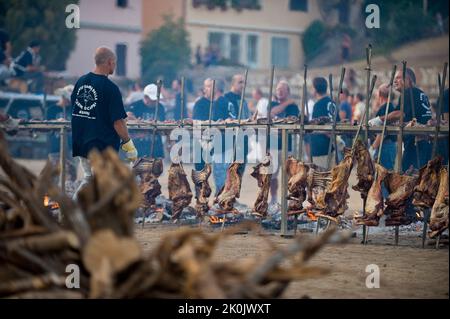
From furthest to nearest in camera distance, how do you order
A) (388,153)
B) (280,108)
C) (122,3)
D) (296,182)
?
(122,3)
(280,108)
(388,153)
(296,182)

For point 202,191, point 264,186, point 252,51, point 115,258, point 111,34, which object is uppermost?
point 111,34

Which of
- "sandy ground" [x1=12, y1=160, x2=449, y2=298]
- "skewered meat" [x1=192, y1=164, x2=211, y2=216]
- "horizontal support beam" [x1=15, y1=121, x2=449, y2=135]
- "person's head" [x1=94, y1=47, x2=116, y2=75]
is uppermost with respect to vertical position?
"person's head" [x1=94, y1=47, x2=116, y2=75]

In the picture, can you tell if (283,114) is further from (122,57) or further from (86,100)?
(122,57)

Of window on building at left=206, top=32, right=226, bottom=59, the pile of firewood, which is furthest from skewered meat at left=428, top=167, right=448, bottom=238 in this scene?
window on building at left=206, top=32, right=226, bottom=59

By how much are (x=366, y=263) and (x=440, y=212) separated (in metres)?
1.52

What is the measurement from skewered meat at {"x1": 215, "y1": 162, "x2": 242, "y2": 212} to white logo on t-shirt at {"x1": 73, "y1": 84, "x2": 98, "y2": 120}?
2.98 meters

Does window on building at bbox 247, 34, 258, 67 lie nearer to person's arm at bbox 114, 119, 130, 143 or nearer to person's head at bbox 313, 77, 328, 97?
person's head at bbox 313, 77, 328, 97

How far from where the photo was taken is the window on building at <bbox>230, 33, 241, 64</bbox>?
60.8m

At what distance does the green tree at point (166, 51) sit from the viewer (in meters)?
52.3

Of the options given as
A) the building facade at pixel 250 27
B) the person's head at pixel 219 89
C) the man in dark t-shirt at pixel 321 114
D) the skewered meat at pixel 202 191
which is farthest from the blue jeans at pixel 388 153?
the building facade at pixel 250 27

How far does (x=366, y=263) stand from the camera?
11508mm

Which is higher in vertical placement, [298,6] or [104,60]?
[298,6]

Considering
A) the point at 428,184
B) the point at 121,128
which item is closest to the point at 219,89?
the point at 428,184
